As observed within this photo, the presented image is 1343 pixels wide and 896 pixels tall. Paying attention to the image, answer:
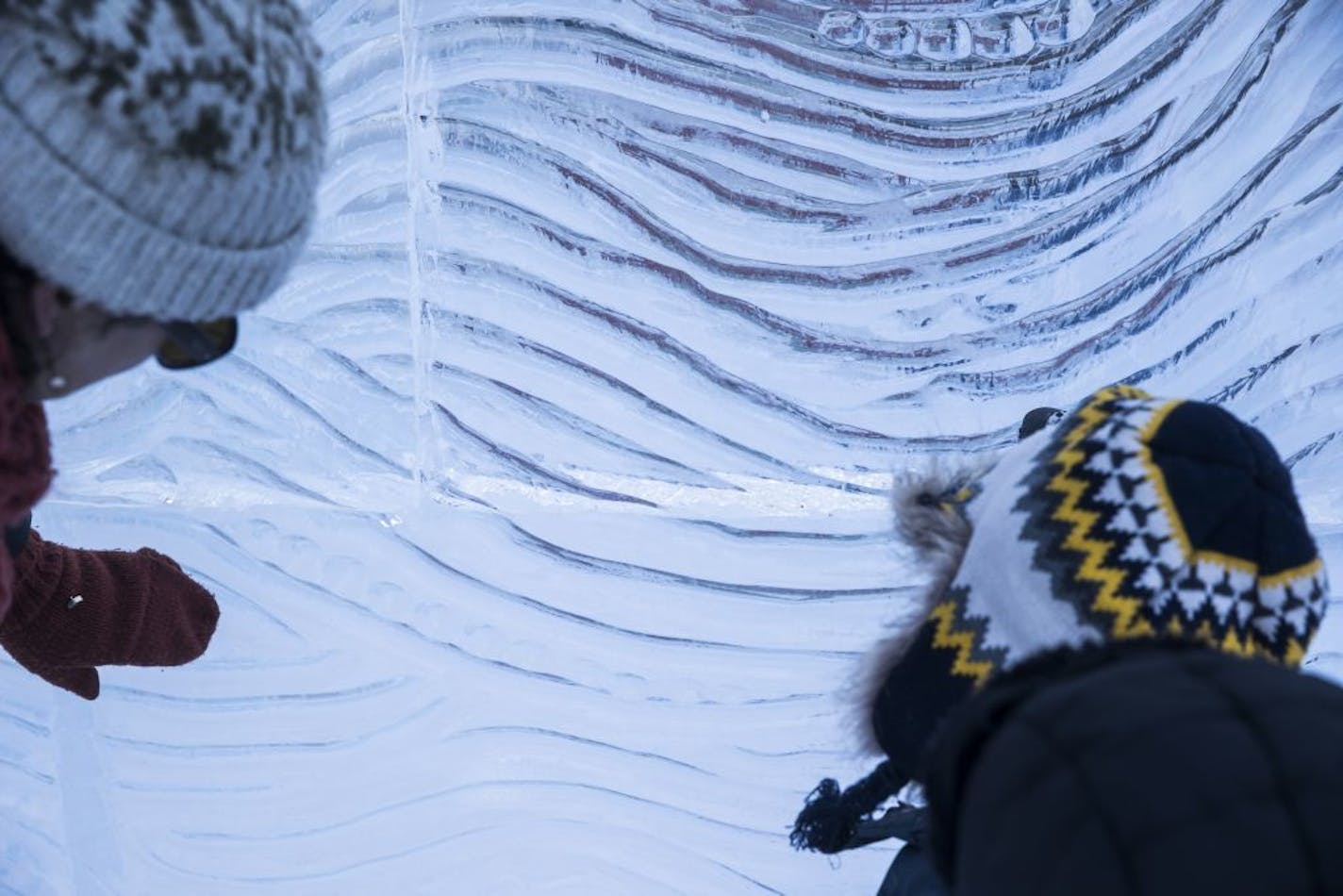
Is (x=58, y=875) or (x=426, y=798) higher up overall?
(x=426, y=798)

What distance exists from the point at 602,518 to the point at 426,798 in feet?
1.59

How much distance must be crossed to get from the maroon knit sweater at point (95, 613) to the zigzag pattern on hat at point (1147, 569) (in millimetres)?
903

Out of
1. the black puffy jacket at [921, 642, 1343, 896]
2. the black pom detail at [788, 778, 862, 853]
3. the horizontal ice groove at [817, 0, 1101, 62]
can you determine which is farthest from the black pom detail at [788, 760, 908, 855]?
the horizontal ice groove at [817, 0, 1101, 62]

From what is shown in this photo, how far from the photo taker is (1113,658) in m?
0.53

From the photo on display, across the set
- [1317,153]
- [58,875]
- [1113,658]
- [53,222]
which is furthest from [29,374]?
[1317,153]

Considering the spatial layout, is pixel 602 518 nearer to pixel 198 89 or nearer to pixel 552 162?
pixel 552 162

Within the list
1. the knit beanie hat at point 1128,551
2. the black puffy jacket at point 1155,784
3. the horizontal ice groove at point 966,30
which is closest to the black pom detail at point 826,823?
the knit beanie hat at point 1128,551

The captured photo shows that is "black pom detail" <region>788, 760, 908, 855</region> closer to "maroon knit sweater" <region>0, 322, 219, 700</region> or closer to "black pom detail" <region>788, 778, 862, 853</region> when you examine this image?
"black pom detail" <region>788, 778, 862, 853</region>

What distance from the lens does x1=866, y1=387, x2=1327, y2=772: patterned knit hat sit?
756mm

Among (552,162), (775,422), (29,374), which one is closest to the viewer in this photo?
(29,374)

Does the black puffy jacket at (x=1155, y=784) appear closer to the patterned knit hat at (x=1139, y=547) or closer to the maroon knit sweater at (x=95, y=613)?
the patterned knit hat at (x=1139, y=547)

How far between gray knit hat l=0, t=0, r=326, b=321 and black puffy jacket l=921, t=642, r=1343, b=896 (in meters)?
0.53

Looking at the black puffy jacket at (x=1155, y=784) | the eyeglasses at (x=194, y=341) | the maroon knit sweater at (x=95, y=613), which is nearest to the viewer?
the black puffy jacket at (x=1155, y=784)

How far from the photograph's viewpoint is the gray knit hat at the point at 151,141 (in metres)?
0.56
